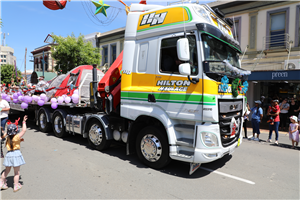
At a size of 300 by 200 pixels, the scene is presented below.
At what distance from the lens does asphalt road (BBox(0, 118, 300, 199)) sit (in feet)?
12.5

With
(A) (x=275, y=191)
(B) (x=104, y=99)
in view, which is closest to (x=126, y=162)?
(B) (x=104, y=99)

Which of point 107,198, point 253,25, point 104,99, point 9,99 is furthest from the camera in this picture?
point 253,25

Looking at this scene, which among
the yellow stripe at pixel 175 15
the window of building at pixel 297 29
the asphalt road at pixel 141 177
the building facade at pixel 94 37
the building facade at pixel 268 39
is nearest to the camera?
the asphalt road at pixel 141 177

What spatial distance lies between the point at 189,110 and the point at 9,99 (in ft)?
31.3

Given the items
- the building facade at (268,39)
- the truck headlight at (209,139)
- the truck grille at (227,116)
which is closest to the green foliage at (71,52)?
the building facade at (268,39)

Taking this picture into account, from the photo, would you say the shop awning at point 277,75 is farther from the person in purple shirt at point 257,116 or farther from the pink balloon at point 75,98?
the pink balloon at point 75,98

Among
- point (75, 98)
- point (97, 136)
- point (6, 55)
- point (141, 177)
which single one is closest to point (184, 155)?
point (141, 177)

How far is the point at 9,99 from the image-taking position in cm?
1018

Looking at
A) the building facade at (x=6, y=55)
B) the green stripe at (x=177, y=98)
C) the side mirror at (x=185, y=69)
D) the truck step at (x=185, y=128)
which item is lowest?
the truck step at (x=185, y=128)

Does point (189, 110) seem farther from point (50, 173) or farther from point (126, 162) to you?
point (50, 173)

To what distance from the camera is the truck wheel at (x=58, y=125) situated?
303 inches

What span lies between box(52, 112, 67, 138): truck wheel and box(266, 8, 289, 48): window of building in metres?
13.2

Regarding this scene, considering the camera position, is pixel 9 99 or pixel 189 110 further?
pixel 9 99

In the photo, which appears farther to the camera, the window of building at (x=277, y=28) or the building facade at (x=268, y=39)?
the window of building at (x=277, y=28)
